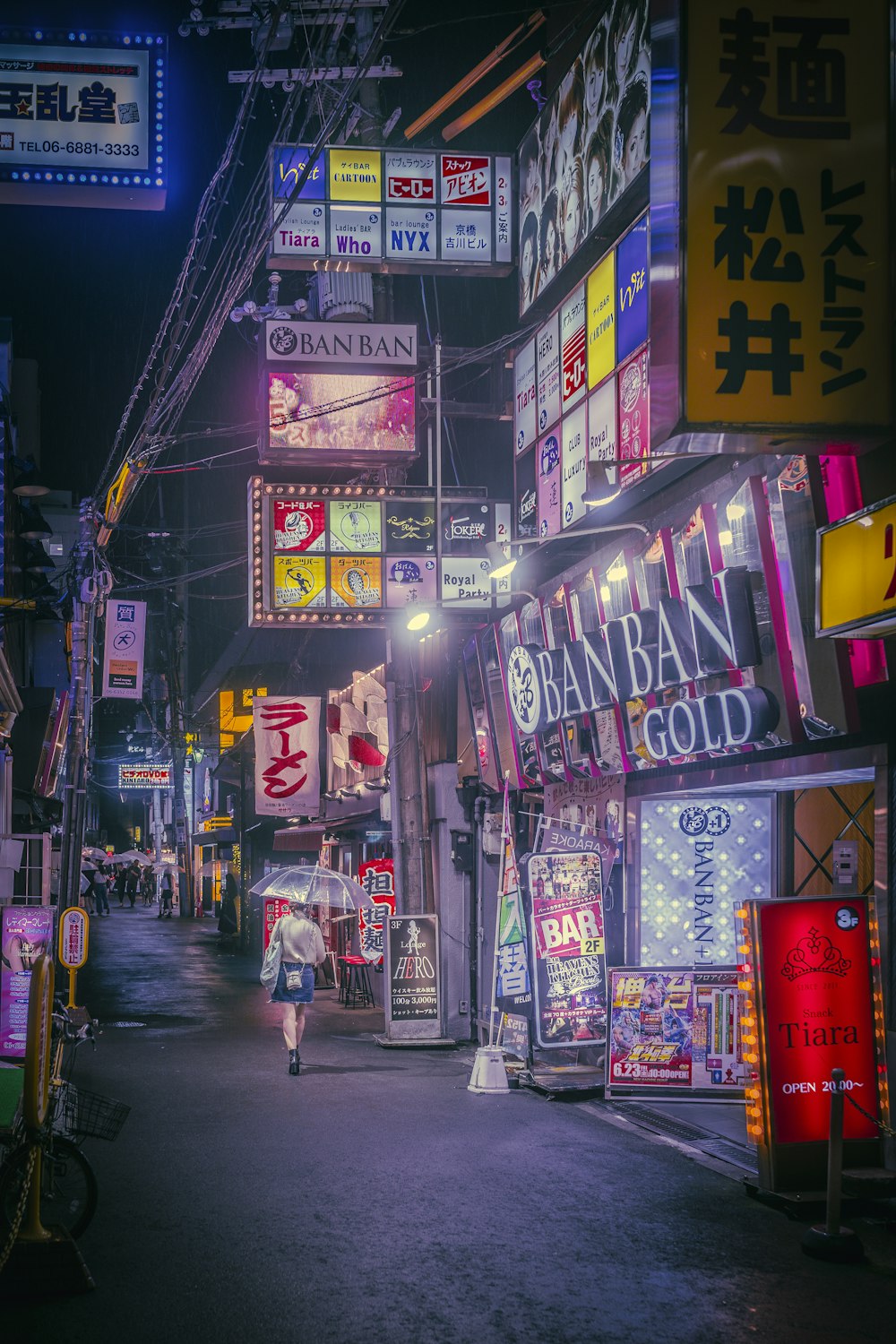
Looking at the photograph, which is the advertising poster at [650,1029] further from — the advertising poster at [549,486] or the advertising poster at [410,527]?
the advertising poster at [410,527]

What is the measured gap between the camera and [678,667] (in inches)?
443

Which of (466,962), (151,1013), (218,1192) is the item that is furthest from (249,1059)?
(218,1192)

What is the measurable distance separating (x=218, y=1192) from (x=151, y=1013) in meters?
13.1

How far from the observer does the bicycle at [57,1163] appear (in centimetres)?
725

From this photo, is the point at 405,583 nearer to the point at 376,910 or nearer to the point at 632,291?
the point at 376,910

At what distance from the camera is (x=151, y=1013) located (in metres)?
21.5

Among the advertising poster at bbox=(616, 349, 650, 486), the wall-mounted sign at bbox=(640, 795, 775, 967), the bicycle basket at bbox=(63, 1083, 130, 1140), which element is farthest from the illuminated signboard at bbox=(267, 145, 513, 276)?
the bicycle basket at bbox=(63, 1083, 130, 1140)

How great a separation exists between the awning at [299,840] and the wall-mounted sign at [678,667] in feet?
55.3

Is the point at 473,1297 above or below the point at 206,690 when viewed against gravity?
below

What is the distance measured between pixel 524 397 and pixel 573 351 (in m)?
2.44

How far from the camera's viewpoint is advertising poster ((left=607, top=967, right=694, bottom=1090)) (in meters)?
12.2

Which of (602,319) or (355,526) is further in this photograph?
(355,526)

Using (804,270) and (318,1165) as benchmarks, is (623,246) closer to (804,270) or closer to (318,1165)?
(804,270)

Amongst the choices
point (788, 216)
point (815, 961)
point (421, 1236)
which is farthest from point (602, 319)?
point (421, 1236)
